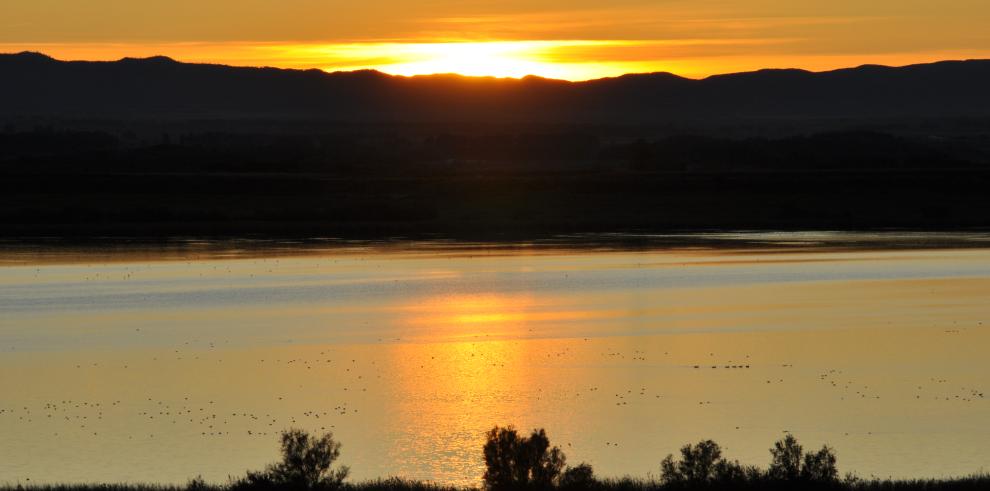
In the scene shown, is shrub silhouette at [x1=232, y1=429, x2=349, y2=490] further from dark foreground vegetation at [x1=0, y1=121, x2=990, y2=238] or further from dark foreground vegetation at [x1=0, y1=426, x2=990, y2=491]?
dark foreground vegetation at [x1=0, y1=121, x2=990, y2=238]

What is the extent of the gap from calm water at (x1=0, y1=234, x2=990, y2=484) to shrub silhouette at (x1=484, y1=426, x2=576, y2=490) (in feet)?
3.15

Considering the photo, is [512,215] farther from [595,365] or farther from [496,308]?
[595,365]

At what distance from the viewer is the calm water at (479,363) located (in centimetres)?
1451

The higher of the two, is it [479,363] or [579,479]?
[579,479]

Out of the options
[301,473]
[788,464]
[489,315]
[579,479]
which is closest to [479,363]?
[489,315]

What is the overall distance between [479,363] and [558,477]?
7511mm

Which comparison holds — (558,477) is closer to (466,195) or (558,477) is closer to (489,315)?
(489,315)

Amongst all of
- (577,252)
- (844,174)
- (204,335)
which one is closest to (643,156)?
(844,174)

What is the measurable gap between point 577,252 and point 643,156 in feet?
145

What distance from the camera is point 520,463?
12.1m

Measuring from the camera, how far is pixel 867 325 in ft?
74.8

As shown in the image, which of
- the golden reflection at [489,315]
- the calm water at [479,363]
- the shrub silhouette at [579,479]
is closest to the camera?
the shrub silhouette at [579,479]

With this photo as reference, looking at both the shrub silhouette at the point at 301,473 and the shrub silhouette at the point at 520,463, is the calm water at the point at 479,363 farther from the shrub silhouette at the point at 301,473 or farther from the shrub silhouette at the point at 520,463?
the shrub silhouette at the point at 301,473

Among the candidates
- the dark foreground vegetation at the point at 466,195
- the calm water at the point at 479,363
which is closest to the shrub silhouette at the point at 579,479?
the calm water at the point at 479,363
